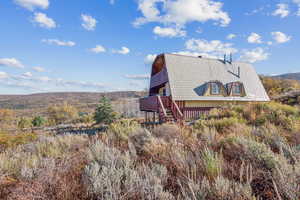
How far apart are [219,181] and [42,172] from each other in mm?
2635

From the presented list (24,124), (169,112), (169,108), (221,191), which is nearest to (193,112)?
(169,108)

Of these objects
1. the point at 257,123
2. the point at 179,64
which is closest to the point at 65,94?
the point at 179,64

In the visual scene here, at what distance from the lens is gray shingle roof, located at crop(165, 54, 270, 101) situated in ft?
48.7

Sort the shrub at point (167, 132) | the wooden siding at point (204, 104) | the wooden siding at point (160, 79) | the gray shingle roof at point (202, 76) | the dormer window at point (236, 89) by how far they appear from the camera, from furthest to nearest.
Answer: the dormer window at point (236, 89), the wooden siding at point (160, 79), the wooden siding at point (204, 104), the gray shingle roof at point (202, 76), the shrub at point (167, 132)

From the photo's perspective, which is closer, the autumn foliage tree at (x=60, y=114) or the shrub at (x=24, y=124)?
the shrub at (x=24, y=124)

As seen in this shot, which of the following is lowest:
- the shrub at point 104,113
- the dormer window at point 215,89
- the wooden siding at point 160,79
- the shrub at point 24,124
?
the shrub at point 24,124

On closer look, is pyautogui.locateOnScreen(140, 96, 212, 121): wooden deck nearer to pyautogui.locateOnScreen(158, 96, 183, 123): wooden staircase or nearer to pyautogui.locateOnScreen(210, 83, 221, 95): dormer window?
pyautogui.locateOnScreen(158, 96, 183, 123): wooden staircase

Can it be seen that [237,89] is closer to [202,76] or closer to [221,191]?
[202,76]

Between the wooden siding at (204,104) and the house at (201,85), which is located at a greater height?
the house at (201,85)

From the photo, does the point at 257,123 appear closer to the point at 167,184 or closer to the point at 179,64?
the point at 167,184

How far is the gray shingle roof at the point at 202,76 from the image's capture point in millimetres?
→ 14844

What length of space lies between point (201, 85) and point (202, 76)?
1.36m

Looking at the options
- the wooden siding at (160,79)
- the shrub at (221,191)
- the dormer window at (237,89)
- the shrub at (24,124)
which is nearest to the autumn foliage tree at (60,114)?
the shrub at (24,124)

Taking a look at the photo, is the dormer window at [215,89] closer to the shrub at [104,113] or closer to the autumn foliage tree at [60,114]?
the shrub at [104,113]
